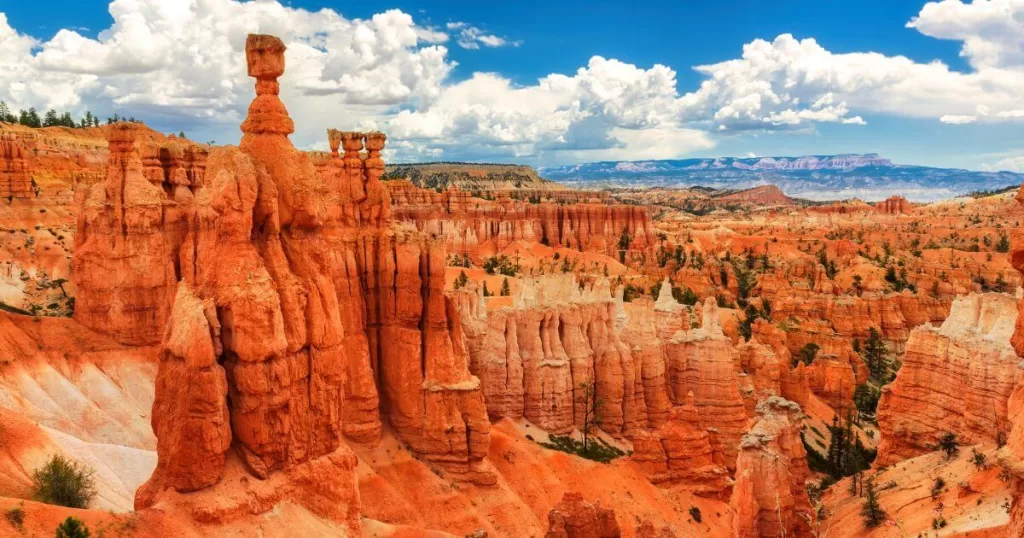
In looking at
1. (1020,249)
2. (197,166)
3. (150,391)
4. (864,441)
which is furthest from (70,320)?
(864,441)

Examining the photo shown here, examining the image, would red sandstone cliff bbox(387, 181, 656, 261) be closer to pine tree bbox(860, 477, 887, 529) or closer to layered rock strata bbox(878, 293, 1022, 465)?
layered rock strata bbox(878, 293, 1022, 465)

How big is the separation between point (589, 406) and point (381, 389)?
520 inches

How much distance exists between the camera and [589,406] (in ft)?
117

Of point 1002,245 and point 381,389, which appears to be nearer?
point 381,389

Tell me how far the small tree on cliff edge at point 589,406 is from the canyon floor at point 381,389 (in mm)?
111

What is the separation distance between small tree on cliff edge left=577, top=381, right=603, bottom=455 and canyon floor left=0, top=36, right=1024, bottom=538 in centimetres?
11

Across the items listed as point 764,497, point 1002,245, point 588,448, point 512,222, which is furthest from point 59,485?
point 1002,245

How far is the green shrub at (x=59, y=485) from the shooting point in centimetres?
1609

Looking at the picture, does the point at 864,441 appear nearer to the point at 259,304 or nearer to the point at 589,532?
the point at 589,532

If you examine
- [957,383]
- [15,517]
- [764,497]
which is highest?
[15,517]

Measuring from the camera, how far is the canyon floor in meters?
15.0

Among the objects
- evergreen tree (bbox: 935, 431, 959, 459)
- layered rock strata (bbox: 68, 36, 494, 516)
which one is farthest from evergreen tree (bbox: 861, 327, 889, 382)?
layered rock strata (bbox: 68, 36, 494, 516)

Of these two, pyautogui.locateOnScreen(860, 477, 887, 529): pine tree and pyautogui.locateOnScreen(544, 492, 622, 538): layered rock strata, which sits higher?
pyautogui.locateOnScreen(544, 492, 622, 538): layered rock strata

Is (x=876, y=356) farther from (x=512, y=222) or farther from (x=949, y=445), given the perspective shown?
(x=512, y=222)
